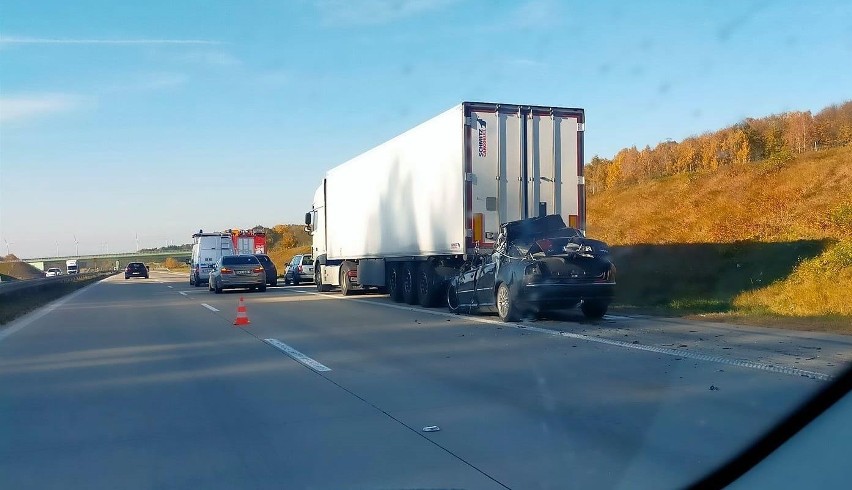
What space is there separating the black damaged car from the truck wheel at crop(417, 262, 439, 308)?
3841mm

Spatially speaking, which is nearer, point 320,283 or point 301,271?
point 320,283

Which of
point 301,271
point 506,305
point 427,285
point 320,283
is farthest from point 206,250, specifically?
point 506,305

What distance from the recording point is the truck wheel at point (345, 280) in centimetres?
2756

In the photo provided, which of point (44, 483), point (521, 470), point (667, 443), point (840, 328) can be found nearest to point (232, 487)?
point (44, 483)

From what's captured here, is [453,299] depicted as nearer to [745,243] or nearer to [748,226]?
[745,243]

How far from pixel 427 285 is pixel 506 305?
4969mm

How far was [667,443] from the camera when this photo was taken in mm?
6289

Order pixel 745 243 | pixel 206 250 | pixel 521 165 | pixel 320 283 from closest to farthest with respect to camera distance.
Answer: pixel 521 165, pixel 745 243, pixel 320 283, pixel 206 250

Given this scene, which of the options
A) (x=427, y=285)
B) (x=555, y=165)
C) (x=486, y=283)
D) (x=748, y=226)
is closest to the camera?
(x=486, y=283)

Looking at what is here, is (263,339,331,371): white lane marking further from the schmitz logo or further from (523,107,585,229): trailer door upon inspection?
(523,107,585,229): trailer door

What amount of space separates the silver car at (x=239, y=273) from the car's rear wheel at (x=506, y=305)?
708 inches

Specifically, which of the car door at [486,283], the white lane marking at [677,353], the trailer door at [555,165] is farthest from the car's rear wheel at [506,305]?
the trailer door at [555,165]

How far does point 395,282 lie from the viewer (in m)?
23.0

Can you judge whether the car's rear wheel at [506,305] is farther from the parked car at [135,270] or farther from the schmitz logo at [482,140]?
the parked car at [135,270]
